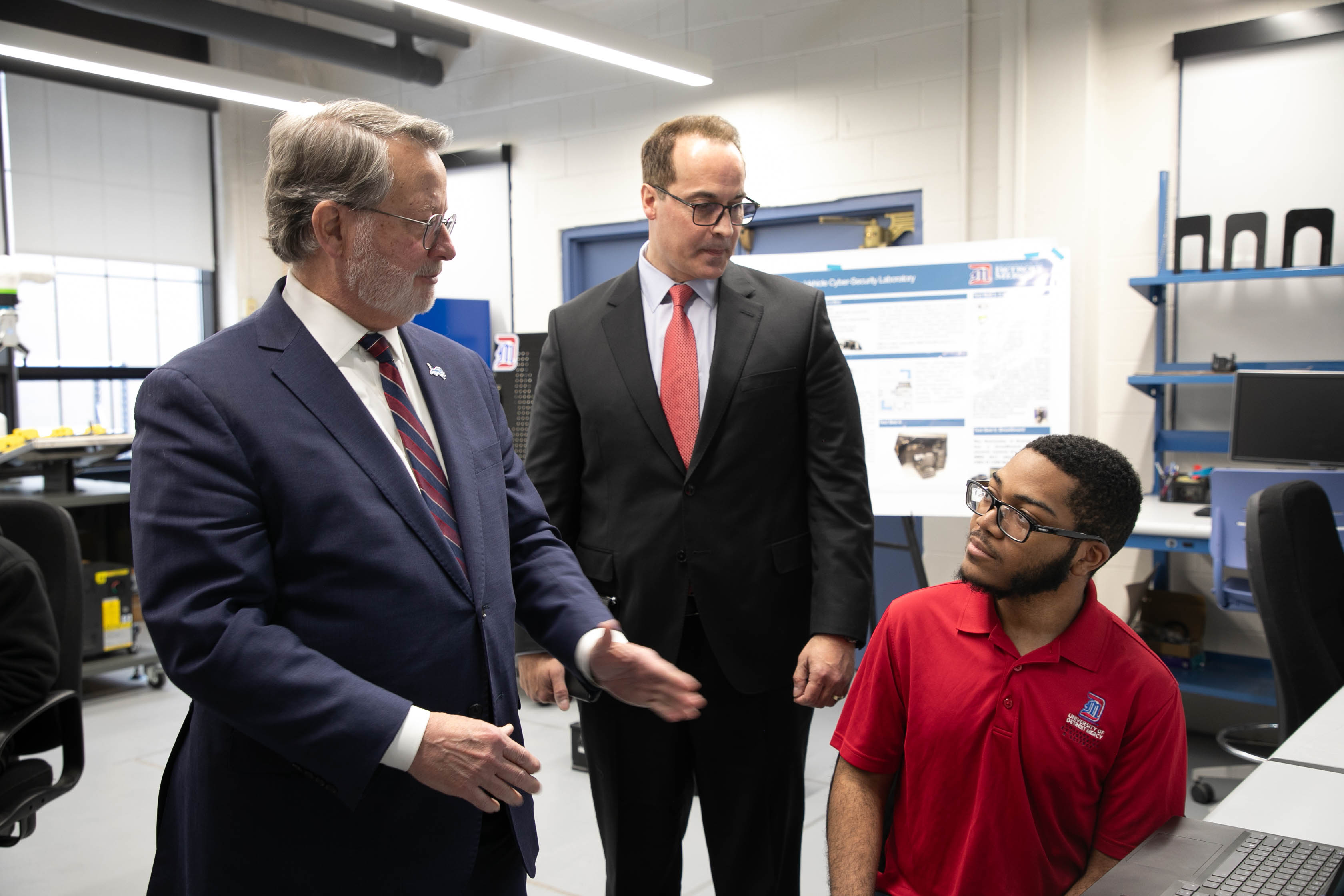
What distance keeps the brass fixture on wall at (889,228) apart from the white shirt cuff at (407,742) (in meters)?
3.75

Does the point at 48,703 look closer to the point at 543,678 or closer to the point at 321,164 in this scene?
the point at 543,678

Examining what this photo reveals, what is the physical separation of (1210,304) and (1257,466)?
0.63m

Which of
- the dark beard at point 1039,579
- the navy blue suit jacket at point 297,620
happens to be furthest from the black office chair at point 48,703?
the dark beard at point 1039,579

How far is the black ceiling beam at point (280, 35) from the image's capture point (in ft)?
16.2

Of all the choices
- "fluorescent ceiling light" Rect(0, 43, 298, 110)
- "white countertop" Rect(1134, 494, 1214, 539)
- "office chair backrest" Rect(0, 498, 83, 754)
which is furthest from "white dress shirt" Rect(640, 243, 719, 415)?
"fluorescent ceiling light" Rect(0, 43, 298, 110)

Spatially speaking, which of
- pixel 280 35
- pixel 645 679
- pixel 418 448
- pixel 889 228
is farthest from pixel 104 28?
pixel 645 679

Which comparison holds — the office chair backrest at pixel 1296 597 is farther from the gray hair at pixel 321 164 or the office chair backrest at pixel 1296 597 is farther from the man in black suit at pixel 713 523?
the gray hair at pixel 321 164

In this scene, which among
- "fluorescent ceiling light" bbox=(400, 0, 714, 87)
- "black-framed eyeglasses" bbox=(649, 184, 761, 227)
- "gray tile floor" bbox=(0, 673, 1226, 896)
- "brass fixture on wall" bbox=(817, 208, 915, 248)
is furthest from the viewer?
"brass fixture on wall" bbox=(817, 208, 915, 248)

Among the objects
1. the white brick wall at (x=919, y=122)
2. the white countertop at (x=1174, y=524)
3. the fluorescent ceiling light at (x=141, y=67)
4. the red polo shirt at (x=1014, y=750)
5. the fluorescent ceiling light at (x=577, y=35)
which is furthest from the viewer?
the fluorescent ceiling light at (x=141, y=67)

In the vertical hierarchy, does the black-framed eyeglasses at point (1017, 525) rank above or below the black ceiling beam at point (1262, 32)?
below

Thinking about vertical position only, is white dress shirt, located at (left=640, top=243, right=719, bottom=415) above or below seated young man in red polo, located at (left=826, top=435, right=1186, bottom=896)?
above

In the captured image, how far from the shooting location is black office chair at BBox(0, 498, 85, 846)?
197 centimetres

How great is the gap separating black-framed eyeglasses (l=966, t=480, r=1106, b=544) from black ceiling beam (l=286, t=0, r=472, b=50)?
16.8 feet

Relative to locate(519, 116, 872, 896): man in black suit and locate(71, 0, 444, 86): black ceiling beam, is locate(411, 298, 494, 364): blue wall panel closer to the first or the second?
locate(71, 0, 444, 86): black ceiling beam
